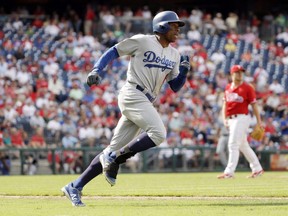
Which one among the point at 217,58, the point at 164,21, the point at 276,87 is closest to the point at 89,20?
the point at 217,58

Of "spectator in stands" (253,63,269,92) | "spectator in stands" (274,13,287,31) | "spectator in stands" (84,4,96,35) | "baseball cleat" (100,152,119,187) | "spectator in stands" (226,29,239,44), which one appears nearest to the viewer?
"baseball cleat" (100,152,119,187)

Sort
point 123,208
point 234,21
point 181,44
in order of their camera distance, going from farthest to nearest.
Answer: point 234,21 < point 181,44 < point 123,208

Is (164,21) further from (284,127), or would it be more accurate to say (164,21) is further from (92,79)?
(284,127)

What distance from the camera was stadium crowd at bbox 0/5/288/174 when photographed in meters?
20.7

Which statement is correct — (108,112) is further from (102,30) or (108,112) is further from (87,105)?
(102,30)

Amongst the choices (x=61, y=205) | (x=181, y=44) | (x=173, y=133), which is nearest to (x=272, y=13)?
(x=181, y=44)

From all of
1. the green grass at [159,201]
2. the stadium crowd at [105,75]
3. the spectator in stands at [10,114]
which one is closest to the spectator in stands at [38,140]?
the stadium crowd at [105,75]

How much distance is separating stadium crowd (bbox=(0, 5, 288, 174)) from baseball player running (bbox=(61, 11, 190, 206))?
1055 centimetres

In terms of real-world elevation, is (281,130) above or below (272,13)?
below

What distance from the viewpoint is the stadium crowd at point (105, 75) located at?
67.8ft

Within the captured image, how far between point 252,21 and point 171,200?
21.2 m

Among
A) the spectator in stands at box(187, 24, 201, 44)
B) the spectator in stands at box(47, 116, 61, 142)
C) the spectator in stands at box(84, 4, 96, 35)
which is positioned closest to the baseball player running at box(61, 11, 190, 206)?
the spectator in stands at box(47, 116, 61, 142)

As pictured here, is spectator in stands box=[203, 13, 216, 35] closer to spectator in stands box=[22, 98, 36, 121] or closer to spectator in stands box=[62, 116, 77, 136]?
spectator in stands box=[62, 116, 77, 136]

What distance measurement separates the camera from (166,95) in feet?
75.6
